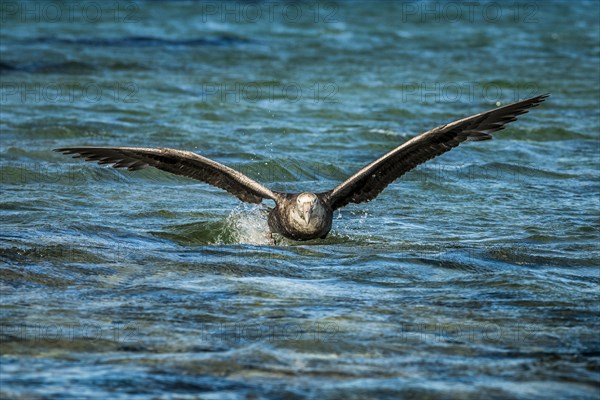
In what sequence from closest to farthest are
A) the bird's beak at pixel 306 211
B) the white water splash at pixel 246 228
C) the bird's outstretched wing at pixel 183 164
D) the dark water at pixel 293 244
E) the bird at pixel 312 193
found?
the dark water at pixel 293 244, the bird's beak at pixel 306 211, the bird at pixel 312 193, the bird's outstretched wing at pixel 183 164, the white water splash at pixel 246 228

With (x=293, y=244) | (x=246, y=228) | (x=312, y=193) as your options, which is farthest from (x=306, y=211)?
(x=246, y=228)

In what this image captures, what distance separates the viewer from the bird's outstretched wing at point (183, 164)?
422 inches

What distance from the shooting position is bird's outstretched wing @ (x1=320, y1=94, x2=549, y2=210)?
10438 mm

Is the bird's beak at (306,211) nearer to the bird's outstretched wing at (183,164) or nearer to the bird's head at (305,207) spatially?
the bird's head at (305,207)

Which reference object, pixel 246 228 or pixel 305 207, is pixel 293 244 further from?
pixel 246 228

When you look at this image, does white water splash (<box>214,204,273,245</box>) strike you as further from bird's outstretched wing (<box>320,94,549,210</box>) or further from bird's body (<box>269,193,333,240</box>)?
bird's outstretched wing (<box>320,94,549,210</box>)

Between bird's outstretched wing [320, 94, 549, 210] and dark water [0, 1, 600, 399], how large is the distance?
0.51m

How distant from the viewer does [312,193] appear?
10.6m

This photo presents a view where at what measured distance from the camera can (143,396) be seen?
6258 mm

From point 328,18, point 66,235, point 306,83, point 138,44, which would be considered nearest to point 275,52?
point 138,44

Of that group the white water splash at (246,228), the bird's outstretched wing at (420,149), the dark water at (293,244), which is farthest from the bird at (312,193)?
the dark water at (293,244)

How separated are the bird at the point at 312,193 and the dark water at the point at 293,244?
0.32m

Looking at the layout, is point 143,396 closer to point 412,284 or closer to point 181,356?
point 181,356

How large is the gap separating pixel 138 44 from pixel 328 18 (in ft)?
43.7
